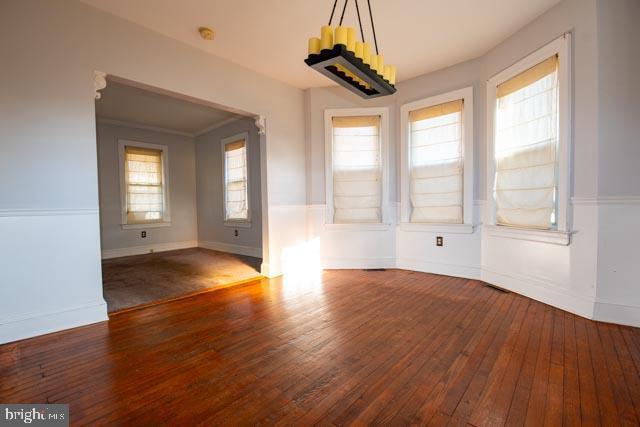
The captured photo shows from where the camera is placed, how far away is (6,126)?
86.8 inches

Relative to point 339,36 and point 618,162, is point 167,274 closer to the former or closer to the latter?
point 339,36

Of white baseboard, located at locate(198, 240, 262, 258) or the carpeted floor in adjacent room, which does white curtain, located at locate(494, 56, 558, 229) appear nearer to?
the carpeted floor in adjacent room

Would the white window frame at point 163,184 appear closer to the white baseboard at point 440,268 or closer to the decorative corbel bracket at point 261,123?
the decorative corbel bracket at point 261,123

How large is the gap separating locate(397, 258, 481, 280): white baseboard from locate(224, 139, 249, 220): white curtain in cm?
325

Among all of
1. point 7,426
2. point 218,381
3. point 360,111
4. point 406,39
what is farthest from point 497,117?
point 7,426

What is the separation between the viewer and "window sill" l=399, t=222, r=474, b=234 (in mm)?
3776

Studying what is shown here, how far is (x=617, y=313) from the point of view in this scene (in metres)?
2.40

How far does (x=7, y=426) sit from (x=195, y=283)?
2350 millimetres

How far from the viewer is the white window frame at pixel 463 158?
3.69m

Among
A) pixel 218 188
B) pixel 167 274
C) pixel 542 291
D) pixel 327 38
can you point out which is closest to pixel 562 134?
pixel 542 291

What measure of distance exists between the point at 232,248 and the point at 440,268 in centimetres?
417

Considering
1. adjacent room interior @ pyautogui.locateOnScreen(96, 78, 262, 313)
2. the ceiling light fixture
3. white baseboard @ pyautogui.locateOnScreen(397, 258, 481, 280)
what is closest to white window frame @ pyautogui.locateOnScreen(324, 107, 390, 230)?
white baseboard @ pyautogui.locateOnScreen(397, 258, 481, 280)

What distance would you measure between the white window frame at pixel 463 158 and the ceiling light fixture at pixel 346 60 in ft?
7.00

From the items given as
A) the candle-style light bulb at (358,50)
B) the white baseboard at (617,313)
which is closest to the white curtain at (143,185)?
the candle-style light bulb at (358,50)
